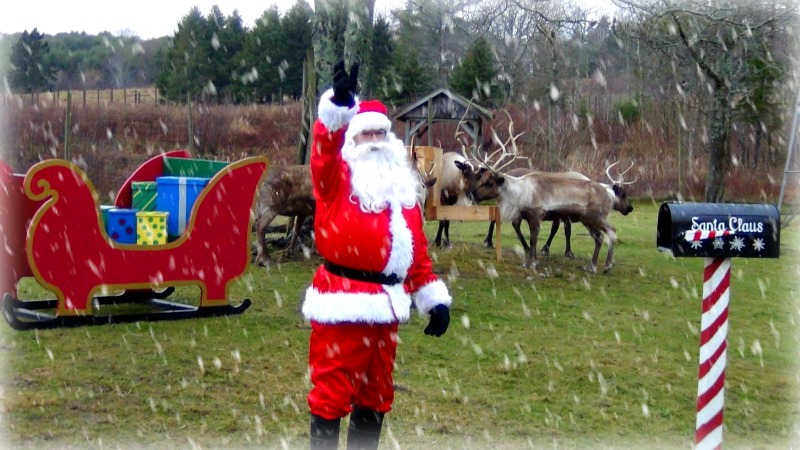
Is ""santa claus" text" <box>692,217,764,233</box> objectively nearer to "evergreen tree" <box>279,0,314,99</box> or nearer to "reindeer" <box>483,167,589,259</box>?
"reindeer" <box>483,167,589,259</box>

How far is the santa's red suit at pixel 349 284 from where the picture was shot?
420 centimetres

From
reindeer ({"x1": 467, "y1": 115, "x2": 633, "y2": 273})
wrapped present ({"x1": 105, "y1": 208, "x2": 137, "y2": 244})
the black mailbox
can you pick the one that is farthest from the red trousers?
reindeer ({"x1": 467, "y1": 115, "x2": 633, "y2": 273})

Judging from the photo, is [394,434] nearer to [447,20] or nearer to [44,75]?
[447,20]

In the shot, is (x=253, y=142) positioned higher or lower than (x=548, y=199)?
higher

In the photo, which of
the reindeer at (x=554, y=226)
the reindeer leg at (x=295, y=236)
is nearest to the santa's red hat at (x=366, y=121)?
the reindeer leg at (x=295, y=236)

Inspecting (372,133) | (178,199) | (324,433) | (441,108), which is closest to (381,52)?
(441,108)

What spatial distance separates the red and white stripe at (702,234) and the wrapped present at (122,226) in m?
4.96

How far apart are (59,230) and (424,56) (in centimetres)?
3641

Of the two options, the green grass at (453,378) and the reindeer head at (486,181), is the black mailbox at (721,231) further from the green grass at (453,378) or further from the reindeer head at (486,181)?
the reindeer head at (486,181)

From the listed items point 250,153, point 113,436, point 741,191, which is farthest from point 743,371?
point 741,191

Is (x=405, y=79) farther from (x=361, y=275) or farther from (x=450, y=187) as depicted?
(x=361, y=275)

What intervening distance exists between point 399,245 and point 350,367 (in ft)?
1.99

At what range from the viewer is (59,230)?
23.0ft

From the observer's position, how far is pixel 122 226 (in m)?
7.75
